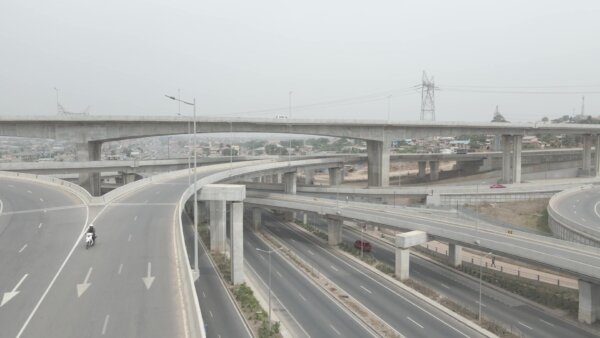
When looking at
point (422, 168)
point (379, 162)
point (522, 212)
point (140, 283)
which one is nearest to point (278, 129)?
point (379, 162)

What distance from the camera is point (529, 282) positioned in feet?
135

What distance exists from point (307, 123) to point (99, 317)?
217 feet

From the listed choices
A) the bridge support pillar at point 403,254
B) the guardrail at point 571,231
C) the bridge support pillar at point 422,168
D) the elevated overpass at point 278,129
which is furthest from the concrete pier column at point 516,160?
the bridge support pillar at point 403,254

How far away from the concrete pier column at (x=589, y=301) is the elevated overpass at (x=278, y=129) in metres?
54.1

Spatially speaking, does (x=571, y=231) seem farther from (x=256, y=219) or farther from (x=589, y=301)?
(x=256, y=219)

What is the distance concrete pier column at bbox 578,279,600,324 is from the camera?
3089 cm

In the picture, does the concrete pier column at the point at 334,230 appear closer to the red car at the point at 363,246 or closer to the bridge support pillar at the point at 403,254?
the red car at the point at 363,246

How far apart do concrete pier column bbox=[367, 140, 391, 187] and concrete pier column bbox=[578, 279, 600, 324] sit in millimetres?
54069

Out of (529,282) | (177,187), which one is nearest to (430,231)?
(529,282)

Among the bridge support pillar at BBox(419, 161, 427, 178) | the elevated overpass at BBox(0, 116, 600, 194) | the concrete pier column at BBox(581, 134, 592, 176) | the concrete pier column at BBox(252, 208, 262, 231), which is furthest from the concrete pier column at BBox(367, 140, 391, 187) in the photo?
the concrete pier column at BBox(581, 134, 592, 176)

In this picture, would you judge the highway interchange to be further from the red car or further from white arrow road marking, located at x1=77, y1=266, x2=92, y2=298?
the red car

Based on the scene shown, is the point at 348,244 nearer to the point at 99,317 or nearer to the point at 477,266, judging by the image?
the point at 477,266

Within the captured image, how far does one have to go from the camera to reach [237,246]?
3988 centimetres

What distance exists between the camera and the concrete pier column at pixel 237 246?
38938mm
